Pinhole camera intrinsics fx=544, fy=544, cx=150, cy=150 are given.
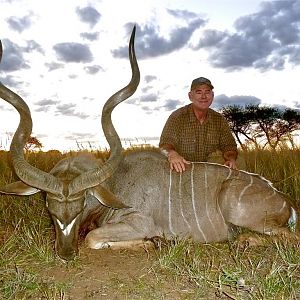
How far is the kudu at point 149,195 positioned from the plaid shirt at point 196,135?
0.74 meters

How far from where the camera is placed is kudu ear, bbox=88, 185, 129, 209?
10.8ft

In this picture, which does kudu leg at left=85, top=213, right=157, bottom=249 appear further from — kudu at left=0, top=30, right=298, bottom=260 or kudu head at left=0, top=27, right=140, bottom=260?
kudu head at left=0, top=27, right=140, bottom=260

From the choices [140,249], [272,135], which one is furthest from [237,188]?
[272,135]

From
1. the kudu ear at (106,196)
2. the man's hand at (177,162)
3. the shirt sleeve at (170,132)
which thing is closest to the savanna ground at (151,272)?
the kudu ear at (106,196)

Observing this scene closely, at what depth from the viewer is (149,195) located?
3.59m

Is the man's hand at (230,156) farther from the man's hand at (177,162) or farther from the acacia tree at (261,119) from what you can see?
the acacia tree at (261,119)

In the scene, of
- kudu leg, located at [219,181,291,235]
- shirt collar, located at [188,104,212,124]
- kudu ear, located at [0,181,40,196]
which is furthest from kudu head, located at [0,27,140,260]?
shirt collar, located at [188,104,212,124]

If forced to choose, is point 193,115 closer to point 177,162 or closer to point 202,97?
point 202,97

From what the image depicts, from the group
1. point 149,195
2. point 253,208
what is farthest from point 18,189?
point 253,208

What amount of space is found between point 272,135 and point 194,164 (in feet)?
31.7

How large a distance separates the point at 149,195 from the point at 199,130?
3.81 ft

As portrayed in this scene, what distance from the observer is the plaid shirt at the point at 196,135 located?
4.54m

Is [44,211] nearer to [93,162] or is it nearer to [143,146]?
[93,162]

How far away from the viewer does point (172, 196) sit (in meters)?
3.62
